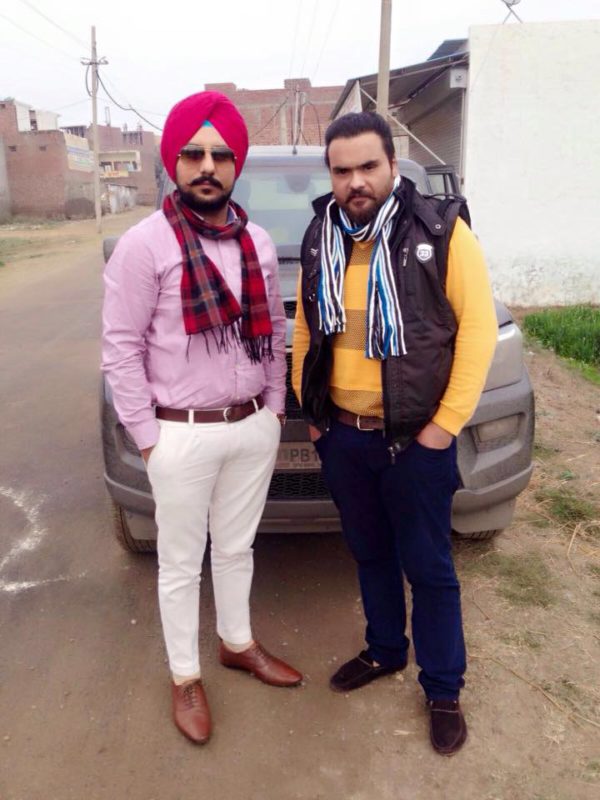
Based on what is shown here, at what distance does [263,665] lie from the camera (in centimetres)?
276

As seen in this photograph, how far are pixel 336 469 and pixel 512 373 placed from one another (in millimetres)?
1040

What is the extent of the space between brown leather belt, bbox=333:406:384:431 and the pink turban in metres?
0.89

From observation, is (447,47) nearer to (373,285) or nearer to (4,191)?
(373,285)

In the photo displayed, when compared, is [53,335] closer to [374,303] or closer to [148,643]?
[148,643]

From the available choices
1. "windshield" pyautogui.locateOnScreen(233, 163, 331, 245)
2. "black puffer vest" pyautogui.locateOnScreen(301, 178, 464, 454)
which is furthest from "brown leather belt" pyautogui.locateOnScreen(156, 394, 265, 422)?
"windshield" pyautogui.locateOnScreen(233, 163, 331, 245)

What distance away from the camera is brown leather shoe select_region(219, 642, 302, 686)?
2.73 m

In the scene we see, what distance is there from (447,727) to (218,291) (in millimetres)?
1623

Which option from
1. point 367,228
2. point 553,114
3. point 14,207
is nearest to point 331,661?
point 367,228

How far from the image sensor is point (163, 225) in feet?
7.23

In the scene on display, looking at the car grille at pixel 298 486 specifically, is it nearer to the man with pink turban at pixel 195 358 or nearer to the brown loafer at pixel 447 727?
the man with pink turban at pixel 195 358

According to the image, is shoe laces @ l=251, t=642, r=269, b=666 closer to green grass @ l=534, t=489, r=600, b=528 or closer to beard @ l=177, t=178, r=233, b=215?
beard @ l=177, t=178, r=233, b=215

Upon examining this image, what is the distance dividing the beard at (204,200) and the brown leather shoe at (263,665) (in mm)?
1644

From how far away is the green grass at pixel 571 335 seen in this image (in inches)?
296

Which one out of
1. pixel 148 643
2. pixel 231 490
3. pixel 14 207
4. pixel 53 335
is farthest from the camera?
pixel 14 207
